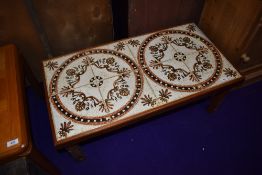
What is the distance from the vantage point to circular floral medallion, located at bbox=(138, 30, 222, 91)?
1887mm

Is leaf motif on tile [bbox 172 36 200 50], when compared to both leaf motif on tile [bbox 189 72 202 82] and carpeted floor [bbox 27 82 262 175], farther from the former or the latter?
carpeted floor [bbox 27 82 262 175]

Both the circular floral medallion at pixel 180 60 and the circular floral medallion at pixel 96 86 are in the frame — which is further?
the circular floral medallion at pixel 180 60

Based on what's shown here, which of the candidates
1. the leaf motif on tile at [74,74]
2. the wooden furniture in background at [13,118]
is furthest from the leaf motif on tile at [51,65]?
the wooden furniture in background at [13,118]

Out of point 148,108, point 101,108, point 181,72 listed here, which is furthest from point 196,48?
point 101,108

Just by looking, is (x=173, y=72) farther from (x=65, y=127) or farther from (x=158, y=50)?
(x=65, y=127)

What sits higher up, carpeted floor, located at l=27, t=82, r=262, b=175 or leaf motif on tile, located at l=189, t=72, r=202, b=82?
leaf motif on tile, located at l=189, t=72, r=202, b=82

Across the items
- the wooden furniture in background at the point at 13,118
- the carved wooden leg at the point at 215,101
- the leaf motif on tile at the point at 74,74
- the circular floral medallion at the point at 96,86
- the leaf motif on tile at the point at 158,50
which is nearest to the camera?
the wooden furniture in background at the point at 13,118

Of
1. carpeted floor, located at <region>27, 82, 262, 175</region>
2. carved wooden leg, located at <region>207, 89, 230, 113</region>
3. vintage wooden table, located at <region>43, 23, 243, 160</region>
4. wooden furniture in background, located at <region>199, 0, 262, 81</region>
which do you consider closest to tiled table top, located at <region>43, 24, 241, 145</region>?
vintage wooden table, located at <region>43, 23, 243, 160</region>

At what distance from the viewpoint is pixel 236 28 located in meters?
1.95

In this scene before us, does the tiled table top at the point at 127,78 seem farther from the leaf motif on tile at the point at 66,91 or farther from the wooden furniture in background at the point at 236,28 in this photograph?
the wooden furniture in background at the point at 236,28

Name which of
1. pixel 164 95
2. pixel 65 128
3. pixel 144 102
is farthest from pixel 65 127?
pixel 164 95

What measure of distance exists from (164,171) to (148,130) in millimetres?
416

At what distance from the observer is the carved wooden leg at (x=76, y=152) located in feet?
5.84

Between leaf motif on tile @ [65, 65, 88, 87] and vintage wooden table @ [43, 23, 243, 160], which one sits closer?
vintage wooden table @ [43, 23, 243, 160]
